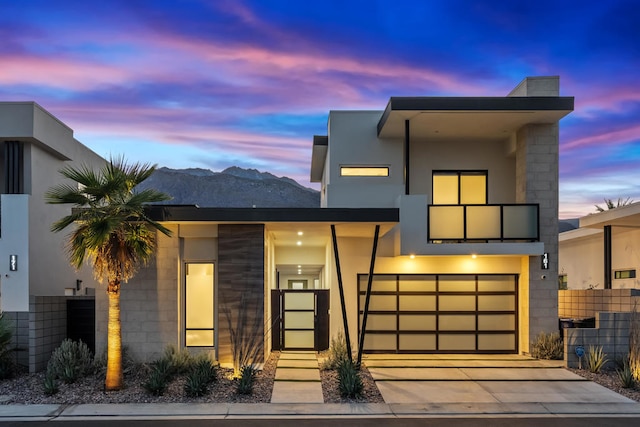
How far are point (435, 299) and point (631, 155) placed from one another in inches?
593

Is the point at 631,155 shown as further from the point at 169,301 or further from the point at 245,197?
the point at 245,197

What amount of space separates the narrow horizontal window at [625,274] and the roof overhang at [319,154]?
42.0 ft

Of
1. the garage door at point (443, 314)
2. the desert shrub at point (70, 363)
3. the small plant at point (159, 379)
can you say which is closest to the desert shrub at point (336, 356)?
the garage door at point (443, 314)

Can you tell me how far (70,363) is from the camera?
12273mm

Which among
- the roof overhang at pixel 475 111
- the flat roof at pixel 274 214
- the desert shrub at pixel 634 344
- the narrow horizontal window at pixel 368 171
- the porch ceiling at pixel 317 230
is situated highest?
the roof overhang at pixel 475 111

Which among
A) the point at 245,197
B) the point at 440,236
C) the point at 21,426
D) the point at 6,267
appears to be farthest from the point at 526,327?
the point at 245,197

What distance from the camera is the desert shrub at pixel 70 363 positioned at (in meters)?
12.1

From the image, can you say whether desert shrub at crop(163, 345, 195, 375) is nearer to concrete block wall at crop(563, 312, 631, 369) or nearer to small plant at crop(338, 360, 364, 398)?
small plant at crop(338, 360, 364, 398)

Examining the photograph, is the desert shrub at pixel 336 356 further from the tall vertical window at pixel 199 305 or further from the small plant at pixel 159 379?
the small plant at pixel 159 379

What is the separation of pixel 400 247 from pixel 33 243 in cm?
1074

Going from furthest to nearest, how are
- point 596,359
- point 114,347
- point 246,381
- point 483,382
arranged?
1. point 596,359
2. point 483,382
3. point 114,347
4. point 246,381

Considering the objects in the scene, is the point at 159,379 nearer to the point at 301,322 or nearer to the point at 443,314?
the point at 301,322

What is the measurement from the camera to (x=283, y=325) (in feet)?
57.4

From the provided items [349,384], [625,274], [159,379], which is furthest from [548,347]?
[159,379]
